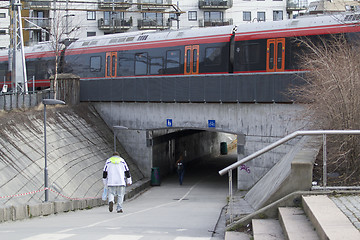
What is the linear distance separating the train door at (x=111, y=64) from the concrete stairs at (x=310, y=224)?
20641mm

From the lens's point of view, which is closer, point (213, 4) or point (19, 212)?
point (19, 212)

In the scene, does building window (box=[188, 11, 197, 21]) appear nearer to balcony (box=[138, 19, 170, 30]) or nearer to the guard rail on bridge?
balcony (box=[138, 19, 170, 30])

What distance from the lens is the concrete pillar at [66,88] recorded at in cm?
2911

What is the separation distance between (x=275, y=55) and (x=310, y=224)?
50.1 ft

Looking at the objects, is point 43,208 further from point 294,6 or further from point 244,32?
point 294,6

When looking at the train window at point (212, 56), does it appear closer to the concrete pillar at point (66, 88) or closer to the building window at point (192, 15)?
the concrete pillar at point (66, 88)

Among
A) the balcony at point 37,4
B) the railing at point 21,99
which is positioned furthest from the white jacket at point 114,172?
the balcony at point 37,4

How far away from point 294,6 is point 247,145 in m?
43.5

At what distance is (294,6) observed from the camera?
6347 cm

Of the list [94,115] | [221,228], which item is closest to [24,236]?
[221,228]

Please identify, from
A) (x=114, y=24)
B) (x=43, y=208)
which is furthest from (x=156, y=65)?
(x=114, y=24)

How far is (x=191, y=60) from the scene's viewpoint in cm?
2581

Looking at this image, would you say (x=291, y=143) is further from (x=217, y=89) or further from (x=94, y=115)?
(x=94, y=115)

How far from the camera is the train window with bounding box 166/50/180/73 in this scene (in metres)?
26.3
